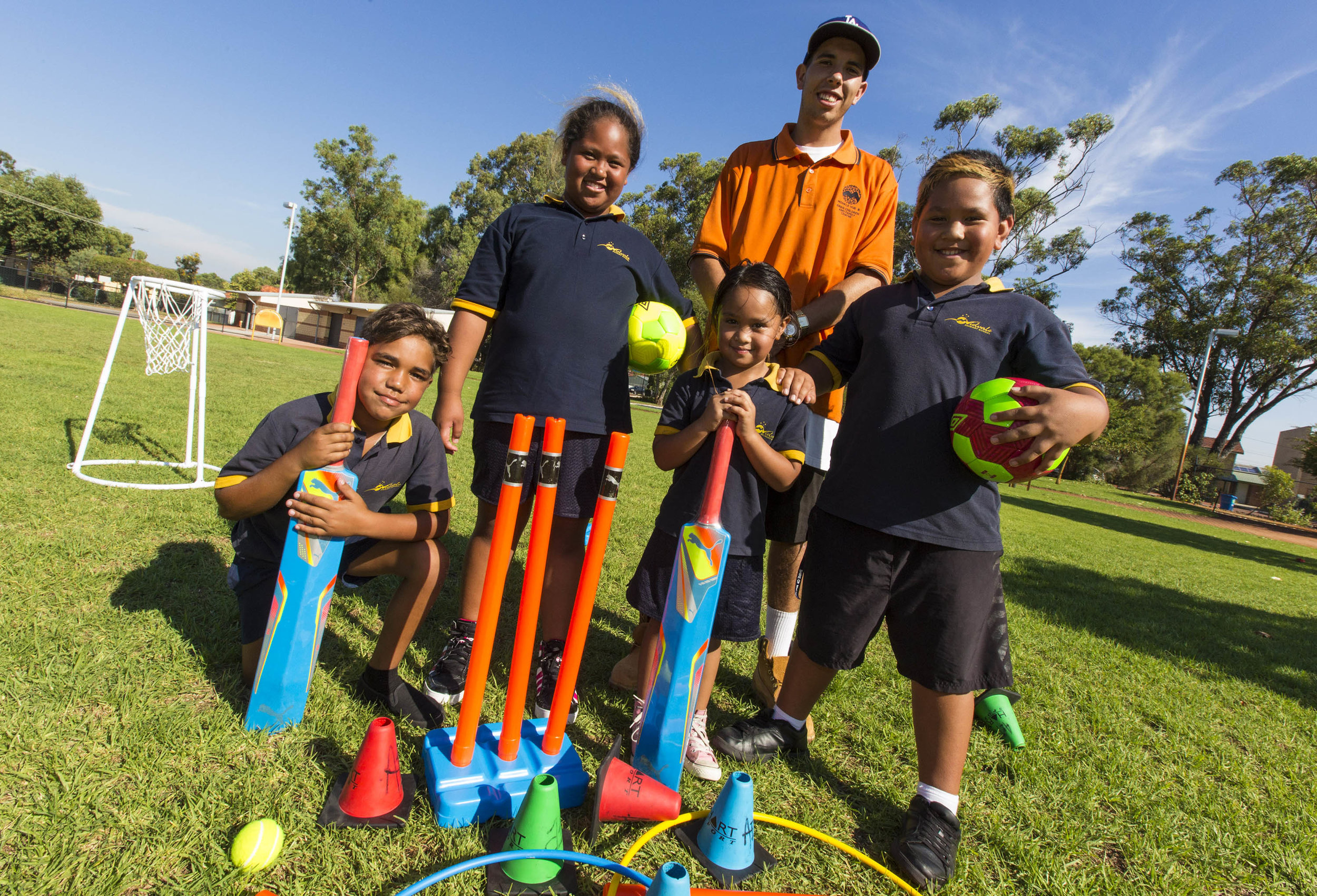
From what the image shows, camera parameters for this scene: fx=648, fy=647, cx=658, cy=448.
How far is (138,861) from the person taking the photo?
1.67 m

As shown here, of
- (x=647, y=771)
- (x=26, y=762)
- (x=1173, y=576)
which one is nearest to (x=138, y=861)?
(x=26, y=762)

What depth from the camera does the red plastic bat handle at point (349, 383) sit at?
2.09 metres

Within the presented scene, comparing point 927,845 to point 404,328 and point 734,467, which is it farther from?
point 404,328

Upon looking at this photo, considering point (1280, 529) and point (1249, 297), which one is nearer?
point (1280, 529)

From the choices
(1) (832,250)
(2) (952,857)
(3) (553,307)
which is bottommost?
(2) (952,857)

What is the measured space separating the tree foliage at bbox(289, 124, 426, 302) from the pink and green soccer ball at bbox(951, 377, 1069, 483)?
148 feet

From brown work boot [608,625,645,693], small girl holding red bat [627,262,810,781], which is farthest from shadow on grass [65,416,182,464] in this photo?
small girl holding red bat [627,262,810,781]

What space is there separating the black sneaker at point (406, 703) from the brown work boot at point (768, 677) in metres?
1.46

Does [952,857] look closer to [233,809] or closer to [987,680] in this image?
[987,680]

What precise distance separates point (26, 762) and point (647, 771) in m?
1.88

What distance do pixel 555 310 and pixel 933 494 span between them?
1.59 metres

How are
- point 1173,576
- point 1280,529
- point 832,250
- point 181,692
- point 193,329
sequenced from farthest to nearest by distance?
1. point 1280,529
2. point 1173,576
3. point 193,329
4. point 832,250
5. point 181,692

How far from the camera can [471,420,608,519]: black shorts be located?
2.64m

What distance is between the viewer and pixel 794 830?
212 centimetres
